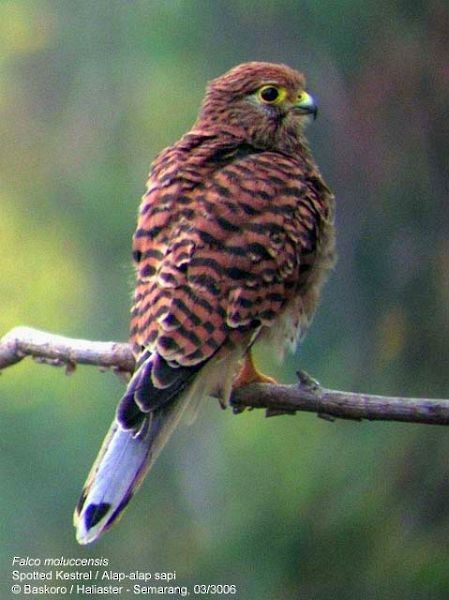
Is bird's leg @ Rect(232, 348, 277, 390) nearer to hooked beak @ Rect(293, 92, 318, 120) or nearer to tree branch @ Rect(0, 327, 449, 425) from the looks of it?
tree branch @ Rect(0, 327, 449, 425)

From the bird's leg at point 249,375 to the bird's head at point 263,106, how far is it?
576 mm

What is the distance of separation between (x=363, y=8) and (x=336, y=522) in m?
1.37

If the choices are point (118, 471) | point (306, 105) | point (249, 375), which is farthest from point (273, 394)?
point (306, 105)

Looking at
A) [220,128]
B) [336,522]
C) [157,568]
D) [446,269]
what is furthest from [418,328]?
[157,568]

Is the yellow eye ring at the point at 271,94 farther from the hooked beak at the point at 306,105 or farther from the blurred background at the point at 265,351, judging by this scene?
the blurred background at the point at 265,351

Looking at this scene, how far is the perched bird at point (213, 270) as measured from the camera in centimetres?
215

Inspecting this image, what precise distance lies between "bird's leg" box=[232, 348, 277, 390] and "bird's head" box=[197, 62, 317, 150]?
1.89ft

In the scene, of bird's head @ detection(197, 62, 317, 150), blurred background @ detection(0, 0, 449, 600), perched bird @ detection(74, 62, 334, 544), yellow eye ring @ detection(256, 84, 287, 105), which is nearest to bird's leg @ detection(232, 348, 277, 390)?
perched bird @ detection(74, 62, 334, 544)

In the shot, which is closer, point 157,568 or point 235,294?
point 235,294

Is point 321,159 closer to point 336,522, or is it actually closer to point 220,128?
point 220,128

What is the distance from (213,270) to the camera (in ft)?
7.47

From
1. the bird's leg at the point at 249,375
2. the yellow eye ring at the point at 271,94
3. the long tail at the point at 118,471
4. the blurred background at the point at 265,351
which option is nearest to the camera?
the long tail at the point at 118,471

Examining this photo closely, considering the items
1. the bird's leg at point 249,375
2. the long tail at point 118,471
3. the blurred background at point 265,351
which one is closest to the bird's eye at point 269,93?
the blurred background at point 265,351

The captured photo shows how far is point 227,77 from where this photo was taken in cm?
282
